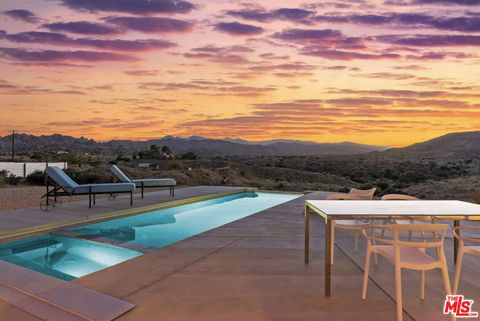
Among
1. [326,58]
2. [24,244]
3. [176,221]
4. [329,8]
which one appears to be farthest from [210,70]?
[24,244]

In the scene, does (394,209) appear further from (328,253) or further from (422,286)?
(328,253)

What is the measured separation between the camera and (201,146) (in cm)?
7612

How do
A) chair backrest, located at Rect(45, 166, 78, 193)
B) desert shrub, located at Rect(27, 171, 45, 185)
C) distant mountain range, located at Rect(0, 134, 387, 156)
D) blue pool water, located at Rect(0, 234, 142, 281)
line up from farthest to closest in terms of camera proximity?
distant mountain range, located at Rect(0, 134, 387, 156) → desert shrub, located at Rect(27, 171, 45, 185) → chair backrest, located at Rect(45, 166, 78, 193) → blue pool water, located at Rect(0, 234, 142, 281)

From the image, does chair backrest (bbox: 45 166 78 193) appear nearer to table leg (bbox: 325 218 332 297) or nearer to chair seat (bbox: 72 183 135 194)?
chair seat (bbox: 72 183 135 194)

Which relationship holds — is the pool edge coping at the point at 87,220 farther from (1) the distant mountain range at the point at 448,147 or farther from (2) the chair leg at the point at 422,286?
(1) the distant mountain range at the point at 448,147

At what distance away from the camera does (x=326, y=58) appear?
12.8 m

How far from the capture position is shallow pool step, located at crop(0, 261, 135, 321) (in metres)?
2.91

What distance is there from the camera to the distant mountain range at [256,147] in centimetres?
5388

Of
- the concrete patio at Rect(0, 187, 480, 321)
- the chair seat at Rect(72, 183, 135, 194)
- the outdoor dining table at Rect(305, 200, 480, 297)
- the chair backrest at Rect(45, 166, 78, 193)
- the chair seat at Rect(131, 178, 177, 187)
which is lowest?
the concrete patio at Rect(0, 187, 480, 321)

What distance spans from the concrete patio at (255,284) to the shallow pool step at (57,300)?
3.4 inches

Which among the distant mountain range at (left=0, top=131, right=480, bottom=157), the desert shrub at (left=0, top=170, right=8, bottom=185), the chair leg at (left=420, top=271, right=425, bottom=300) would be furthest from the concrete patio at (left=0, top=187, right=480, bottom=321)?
the distant mountain range at (left=0, top=131, right=480, bottom=157)

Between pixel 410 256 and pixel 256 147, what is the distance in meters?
Answer: 69.8

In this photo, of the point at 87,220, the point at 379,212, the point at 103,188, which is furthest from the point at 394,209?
the point at 103,188

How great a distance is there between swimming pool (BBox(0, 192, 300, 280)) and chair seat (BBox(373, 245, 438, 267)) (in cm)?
326
